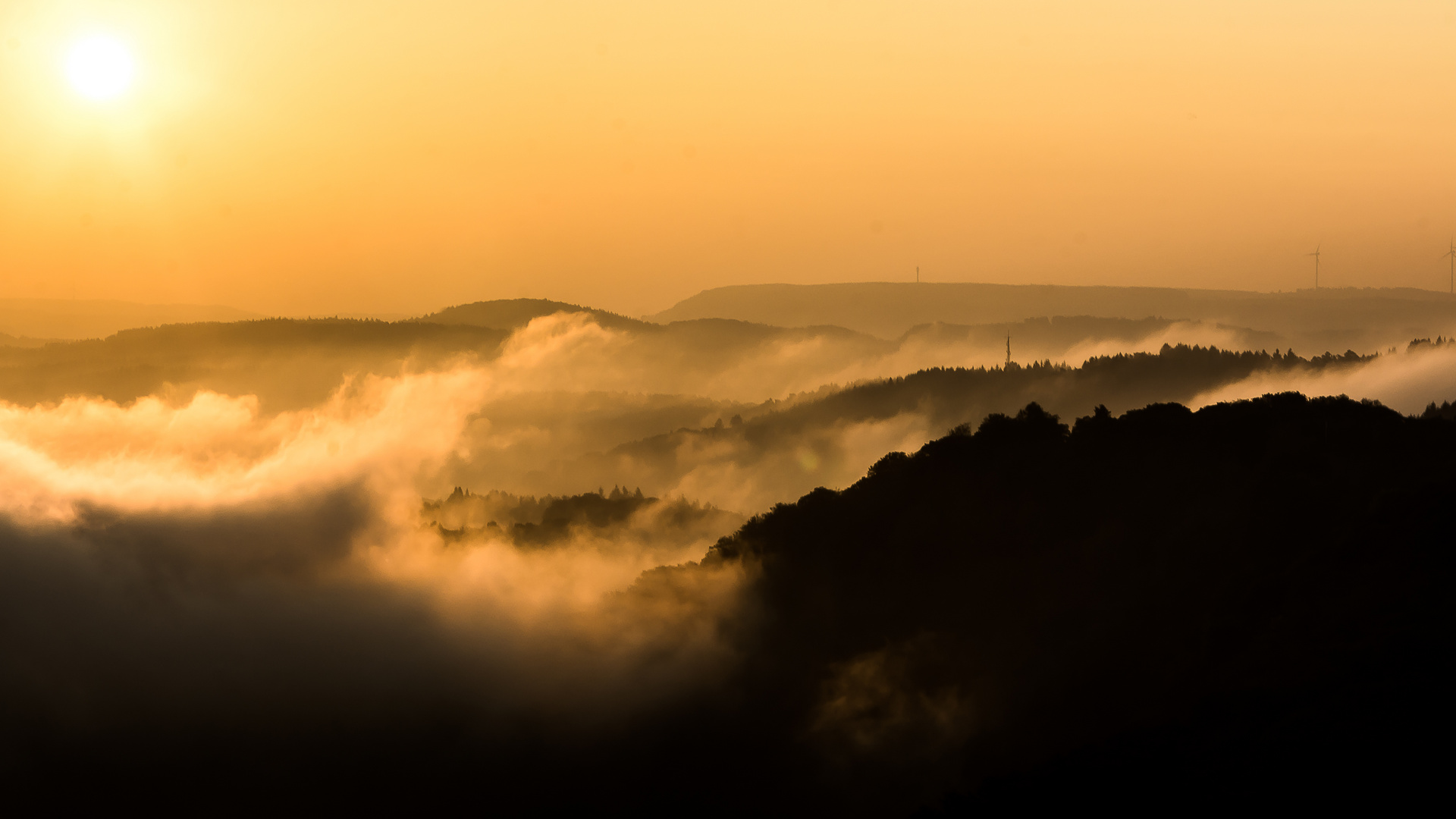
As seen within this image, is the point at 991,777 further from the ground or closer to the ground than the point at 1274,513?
closer to the ground

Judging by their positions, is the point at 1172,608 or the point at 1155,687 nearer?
the point at 1155,687

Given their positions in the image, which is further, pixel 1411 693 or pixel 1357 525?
pixel 1357 525

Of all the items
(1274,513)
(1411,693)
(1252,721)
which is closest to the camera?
(1411,693)

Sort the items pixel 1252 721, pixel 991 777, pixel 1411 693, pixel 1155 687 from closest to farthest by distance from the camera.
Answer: pixel 1411 693 → pixel 1252 721 → pixel 1155 687 → pixel 991 777

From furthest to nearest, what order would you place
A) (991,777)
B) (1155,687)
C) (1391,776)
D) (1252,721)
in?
1. (991,777)
2. (1155,687)
3. (1252,721)
4. (1391,776)

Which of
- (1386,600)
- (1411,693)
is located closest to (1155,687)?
(1386,600)

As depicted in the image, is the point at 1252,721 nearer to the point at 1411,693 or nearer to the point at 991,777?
the point at 1411,693

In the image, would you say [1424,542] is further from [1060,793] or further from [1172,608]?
[1060,793]

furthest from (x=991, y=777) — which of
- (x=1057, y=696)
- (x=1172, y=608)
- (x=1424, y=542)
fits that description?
(x=1424, y=542)

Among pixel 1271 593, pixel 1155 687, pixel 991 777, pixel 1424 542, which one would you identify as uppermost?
pixel 1424 542
